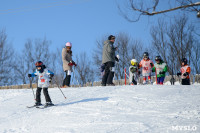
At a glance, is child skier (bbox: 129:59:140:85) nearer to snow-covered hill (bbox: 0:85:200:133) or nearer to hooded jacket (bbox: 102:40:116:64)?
hooded jacket (bbox: 102:40:116:64)

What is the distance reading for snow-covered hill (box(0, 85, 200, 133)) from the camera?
5.39 m

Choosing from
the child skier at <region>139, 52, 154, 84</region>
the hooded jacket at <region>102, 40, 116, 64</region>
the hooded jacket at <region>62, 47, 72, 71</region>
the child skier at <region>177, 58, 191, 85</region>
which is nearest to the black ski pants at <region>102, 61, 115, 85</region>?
the hooded jacket at <region>102, 40, 116, 64</region>

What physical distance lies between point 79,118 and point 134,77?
7265mm

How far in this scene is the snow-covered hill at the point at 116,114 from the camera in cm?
539

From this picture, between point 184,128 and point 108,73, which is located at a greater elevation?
point 108,73

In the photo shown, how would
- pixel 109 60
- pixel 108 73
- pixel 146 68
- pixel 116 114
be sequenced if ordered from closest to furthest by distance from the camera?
1. pixel 116 114
2. pixel 109 60
3. pixel 108 73
4. pixel 146 68

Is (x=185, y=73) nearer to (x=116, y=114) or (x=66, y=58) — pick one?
(x=66, y=58)

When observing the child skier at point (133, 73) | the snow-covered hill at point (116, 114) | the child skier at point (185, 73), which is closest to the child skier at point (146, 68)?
the child skier at point (133, 73)

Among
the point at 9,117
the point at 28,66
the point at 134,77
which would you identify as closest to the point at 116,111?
the point at 9,117

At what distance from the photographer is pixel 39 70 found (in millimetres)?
8727

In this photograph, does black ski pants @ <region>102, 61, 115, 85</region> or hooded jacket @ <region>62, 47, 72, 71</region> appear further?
hooded jacket @ <region>62, 47, 72, 71</region>

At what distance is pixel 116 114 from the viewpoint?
6.51 m

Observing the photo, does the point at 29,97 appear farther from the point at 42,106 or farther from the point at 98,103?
the point at 98,103

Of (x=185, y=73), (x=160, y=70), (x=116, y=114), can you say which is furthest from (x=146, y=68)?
(x=116, y=114)
